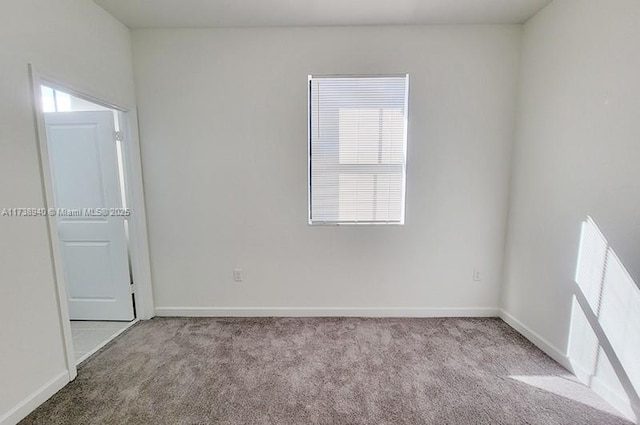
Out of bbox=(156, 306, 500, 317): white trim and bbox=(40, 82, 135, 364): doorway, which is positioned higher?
bbox=(40, 82, 135, 364): doorway

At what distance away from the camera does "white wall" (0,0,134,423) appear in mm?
1472

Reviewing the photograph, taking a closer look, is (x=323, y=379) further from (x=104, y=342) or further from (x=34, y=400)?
(x=104, y=342)

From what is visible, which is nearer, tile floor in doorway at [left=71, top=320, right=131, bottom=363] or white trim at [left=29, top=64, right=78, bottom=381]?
white trim at [left=29, top=64, right=78, bottom=381]

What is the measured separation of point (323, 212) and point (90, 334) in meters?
2.43

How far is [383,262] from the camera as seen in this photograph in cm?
262

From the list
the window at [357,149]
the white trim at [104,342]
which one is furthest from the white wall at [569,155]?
the white trim at [104,342]

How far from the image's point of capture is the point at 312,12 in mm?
2166

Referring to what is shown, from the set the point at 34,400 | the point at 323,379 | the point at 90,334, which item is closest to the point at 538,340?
the point at 323,379

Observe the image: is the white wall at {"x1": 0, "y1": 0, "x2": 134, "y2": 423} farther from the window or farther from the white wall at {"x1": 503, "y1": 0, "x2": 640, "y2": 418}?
the white wall at {"x1": 503, "y1": 0, "x2": 640, "y2": 418}

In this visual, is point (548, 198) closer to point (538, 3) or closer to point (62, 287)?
point (538, 3)

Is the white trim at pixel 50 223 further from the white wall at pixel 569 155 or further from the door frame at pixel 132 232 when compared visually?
the white wall at pixel 569 155

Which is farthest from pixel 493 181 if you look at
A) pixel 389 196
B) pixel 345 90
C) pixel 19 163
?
pixel 19 163

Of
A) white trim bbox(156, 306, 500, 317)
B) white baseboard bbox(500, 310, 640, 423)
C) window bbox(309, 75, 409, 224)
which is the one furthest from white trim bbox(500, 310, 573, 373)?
window bbox(309, 75, 409, 224)

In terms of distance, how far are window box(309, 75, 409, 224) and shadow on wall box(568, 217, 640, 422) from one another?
4.41 feet
